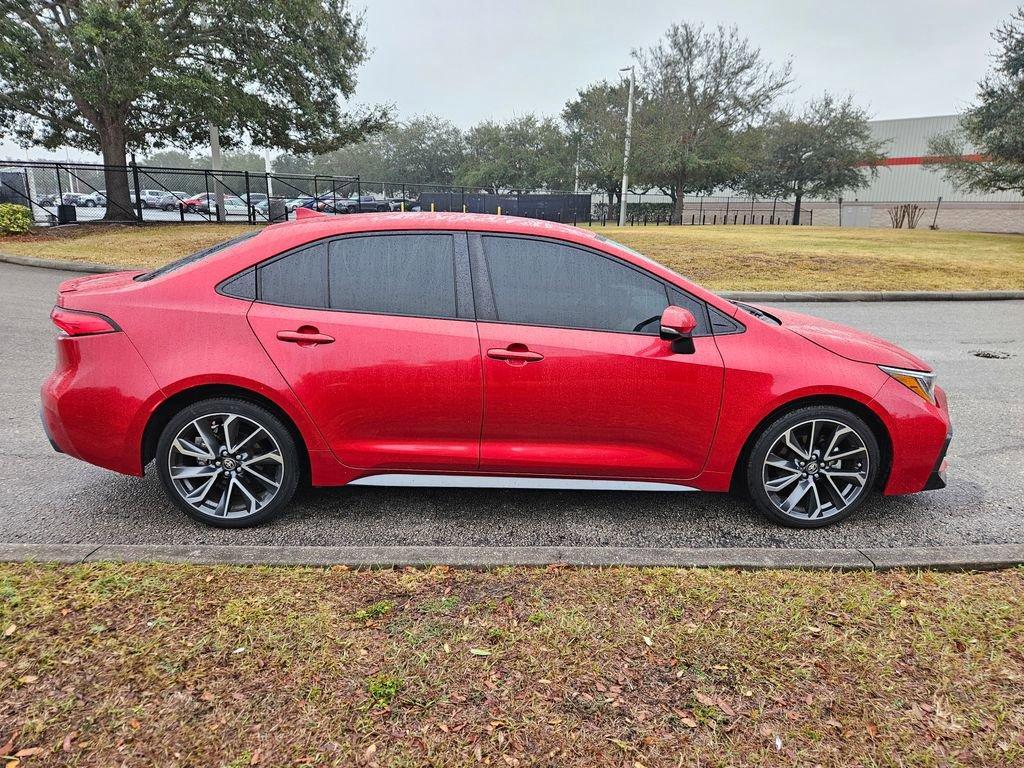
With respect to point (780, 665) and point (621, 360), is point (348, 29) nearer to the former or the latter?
point (621, 360)

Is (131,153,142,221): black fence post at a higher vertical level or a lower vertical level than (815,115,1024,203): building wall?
lower

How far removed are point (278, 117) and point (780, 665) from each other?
84.7 feet

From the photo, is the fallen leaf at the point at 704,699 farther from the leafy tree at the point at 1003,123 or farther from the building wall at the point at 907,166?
the building wall at the point at 907,166

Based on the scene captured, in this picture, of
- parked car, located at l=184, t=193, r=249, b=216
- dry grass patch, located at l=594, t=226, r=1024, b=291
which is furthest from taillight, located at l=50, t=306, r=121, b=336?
parked car, located at l=184, t=193, r=249, b=216

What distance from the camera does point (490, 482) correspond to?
11.9 ft

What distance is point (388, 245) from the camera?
361 cm

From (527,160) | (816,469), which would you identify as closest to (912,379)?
(816,469)

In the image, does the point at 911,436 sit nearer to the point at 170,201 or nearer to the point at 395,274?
the point at 395,274

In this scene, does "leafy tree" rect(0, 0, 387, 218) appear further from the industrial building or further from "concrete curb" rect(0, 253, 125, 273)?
the industrial building

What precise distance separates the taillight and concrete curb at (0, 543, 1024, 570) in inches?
41.8

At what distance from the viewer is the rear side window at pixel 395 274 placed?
3.53 metres

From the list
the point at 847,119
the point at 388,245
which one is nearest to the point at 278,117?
the point at 388,245

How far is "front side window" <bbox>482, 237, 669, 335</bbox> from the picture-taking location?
3543mm

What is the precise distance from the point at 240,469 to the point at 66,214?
24.2 m
